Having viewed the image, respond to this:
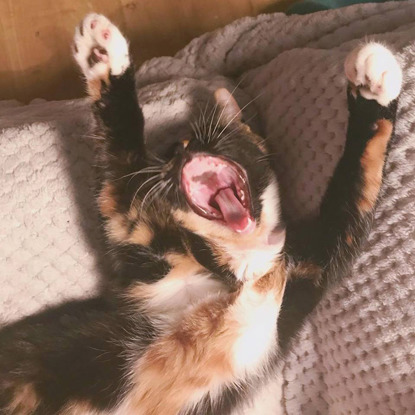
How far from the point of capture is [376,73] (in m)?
0.88

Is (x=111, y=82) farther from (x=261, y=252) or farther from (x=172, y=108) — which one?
(x=261, y=252)

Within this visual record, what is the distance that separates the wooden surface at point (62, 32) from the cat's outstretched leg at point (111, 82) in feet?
1.28

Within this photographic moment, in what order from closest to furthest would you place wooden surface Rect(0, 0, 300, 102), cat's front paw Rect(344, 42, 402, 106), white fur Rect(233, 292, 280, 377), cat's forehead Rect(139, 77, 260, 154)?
cat's front paw Rect(344, 42, 402, 106)
white fur Rect(233, 292, 280, 377)
cat's forehead Rect(139, 77, 260, 154)
wooden surface Rect(0, 0, 300, 102)

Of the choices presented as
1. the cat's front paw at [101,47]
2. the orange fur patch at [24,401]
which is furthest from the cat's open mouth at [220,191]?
the orange fur patch at [24,401]

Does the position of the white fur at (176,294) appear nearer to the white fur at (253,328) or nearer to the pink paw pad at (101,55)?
the white fur at (253,328)

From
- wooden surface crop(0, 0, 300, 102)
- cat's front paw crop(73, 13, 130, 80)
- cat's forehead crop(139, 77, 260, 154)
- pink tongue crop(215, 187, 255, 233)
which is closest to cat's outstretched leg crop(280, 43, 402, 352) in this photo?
pink tongue crop(215, 187, 255, 233)

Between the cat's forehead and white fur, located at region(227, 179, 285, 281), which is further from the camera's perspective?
the cat's forehead

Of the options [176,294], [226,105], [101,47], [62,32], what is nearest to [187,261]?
[176,294]

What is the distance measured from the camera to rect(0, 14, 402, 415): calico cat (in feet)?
3.12

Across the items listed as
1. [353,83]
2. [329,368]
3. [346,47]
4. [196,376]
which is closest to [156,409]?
[196,376]

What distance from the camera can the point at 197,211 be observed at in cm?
93

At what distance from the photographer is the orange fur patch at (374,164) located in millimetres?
909

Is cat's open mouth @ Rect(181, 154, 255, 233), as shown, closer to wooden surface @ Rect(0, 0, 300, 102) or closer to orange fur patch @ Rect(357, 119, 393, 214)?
orange fur patch @ Rect(357, 119, 393, 214)

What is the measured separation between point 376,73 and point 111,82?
455 mm
